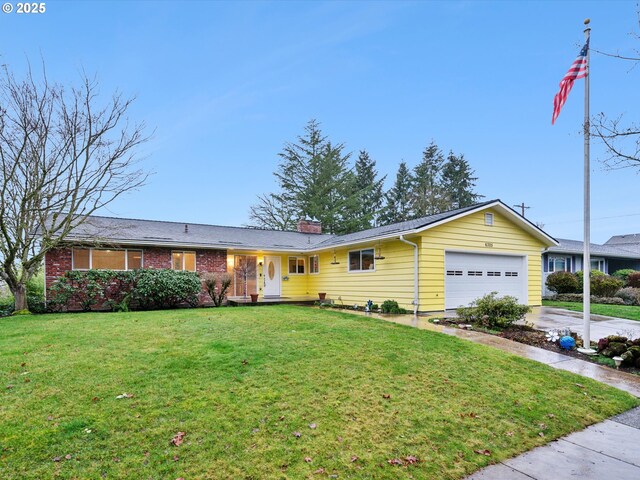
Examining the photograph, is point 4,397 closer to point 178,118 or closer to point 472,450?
point 472,450

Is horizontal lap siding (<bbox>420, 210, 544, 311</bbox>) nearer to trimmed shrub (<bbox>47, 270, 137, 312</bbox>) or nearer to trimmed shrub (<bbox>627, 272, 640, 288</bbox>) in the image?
trimmed shrub (<bbox>627, 272, 640, 288</bbox>)

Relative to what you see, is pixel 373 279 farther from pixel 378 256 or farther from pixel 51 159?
pixel 51 159

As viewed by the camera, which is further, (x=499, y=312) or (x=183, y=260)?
(x=183, y=260)

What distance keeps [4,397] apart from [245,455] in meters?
3.05

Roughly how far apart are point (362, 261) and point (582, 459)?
10925 millimetres

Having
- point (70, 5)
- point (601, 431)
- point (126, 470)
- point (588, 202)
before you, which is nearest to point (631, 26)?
point (588, 202)

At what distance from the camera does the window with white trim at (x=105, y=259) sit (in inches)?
515

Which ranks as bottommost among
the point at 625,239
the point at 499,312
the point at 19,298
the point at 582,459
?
the point at 582,459

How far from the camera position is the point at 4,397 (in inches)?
158

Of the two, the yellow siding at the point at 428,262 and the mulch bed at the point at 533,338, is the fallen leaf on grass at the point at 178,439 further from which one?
the yellow siding at the point at 428,262

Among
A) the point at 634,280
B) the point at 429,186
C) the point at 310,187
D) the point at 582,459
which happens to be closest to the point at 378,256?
the point at 582,459

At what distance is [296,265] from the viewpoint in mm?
17875

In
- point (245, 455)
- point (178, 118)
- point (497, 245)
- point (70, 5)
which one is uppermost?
point (70, 5)

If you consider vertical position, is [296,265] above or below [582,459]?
above
